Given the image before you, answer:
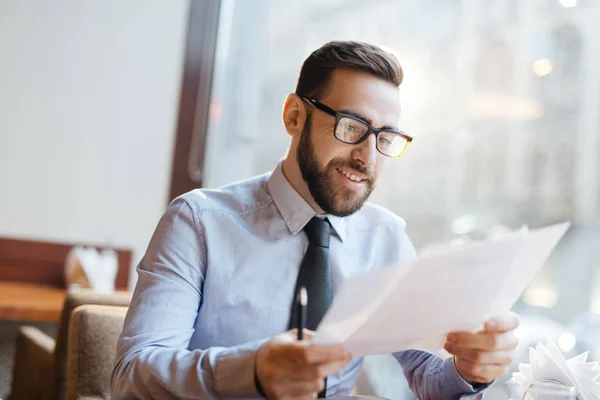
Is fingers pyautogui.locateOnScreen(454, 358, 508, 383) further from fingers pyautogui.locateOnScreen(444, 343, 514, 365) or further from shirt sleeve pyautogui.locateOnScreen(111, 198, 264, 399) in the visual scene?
shirt sleeve pyautogui.locateOnScreen(111, 198, 264, 399)

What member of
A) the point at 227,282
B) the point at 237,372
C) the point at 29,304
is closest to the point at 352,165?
the point at 227,282

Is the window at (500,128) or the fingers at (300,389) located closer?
the fingers at (300,389)

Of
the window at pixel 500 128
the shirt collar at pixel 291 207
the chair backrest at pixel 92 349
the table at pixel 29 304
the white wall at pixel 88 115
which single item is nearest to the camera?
the shirt collar at pixel 291 207

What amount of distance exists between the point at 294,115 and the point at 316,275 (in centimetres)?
36

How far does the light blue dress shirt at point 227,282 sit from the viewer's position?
3.68ft

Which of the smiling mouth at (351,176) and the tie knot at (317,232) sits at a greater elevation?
the smiling mouth at (351,176)

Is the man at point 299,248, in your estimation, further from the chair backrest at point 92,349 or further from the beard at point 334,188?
the chair backrest at point 92,349

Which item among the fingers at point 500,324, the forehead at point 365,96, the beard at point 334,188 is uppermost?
the forehead at point 365,96

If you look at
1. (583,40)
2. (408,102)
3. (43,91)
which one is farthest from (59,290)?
(583,40)

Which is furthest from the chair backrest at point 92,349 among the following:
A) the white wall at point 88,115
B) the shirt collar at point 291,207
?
the white wall at point 88,115

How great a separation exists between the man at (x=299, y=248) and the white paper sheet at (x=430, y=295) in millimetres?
107

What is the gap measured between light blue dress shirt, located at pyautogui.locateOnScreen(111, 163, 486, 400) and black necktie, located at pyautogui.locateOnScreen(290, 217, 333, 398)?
0.02 meters

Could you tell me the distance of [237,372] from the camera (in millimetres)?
979

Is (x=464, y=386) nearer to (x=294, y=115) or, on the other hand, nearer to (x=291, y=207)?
(x=291, y=207)
